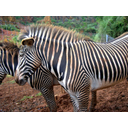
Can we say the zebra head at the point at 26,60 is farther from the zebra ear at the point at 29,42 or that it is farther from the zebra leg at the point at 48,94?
the zebra leg at the point at 48,94

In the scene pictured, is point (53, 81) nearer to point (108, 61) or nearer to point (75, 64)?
point (75, 64)

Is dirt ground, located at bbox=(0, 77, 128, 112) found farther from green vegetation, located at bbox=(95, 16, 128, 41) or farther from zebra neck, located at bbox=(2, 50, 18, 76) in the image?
Answer: green vegetation, located at bbox=(95, 16, 128, 41)

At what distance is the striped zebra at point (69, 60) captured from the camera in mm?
2003

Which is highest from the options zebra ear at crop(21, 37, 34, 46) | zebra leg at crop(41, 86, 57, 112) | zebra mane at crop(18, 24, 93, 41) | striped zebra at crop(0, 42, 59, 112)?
zebra mane at crop(18, 24, 93, 41)

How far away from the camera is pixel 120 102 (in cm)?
389

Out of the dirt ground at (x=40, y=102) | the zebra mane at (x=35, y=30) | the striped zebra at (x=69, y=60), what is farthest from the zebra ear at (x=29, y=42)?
the dirt ground at (x=40, y=102)

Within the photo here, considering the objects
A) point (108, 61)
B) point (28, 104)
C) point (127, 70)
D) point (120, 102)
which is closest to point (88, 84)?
point (108, 61)

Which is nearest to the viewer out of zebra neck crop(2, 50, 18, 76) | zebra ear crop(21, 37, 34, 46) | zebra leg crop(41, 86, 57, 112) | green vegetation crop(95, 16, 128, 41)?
zebra ear crop(21, 37, 34, 46)

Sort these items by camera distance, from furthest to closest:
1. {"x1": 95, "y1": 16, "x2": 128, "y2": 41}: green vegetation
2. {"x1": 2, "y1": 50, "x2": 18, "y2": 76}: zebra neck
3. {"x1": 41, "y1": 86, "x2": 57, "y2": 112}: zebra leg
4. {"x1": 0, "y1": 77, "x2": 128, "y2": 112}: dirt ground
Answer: {"x1": 95, "y1": 16, "x2": 128, "y2": 41}: green vegetation → {"x1": 0, "y1": 77, "x2": 128, "y2": 112}: dirt ground → {"x1": 41, "y1": 86, "x2": 57, "y2": 112}: zebra leg → {"x1": 2, "y1": 50, "x2": 18, "y2": 76}: zebra neck

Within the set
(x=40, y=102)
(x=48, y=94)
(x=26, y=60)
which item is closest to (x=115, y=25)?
(x=40, y=102)

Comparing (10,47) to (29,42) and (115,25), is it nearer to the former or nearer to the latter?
(29,42)

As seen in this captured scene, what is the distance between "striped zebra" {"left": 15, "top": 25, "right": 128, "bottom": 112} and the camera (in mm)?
2003

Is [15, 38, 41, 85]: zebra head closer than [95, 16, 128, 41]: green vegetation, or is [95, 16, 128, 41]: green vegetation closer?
[15, 38, 41, 85]: zebra head

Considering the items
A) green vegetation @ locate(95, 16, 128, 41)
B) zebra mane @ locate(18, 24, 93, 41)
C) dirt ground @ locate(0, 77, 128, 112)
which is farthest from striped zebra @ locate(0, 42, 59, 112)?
green vegetation @ locate(95, 16, 128, 41)
